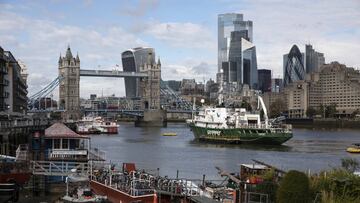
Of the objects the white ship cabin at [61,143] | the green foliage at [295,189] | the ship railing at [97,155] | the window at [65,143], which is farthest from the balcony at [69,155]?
the green foliage at [295,189]

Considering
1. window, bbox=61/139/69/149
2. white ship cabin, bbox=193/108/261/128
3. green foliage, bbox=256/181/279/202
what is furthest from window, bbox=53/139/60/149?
white ship cabin, bbox=193/108/261/128

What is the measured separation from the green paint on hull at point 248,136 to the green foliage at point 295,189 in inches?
2942

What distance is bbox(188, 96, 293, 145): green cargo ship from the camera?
3723 inches

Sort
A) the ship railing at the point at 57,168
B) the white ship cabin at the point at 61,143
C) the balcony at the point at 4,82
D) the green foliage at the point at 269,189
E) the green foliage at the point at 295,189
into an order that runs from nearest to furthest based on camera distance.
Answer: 1. the green foliage at the point at 295,189
2. the green foliage at the point at 269,189
3. the ship railing at the point at 57,168
4. the white ship cabin at the point at 61,143
5. the balcony at the point at 4,82

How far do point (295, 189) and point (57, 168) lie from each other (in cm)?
2070

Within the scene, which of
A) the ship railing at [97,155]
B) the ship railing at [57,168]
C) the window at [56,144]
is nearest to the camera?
the ship railing at [57,168]

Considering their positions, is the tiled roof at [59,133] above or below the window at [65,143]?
above

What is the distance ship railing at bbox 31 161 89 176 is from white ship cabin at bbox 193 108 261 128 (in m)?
61.0

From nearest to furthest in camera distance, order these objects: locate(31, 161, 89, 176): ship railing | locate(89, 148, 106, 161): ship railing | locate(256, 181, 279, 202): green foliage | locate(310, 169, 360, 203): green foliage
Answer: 1. locate(310, 169, 360, 203): green foliage
2. locate(256, 181, 279, 202): green foliage
3. locate(31, 161, 89, 176): ship railing
4. locate(89, 148, 106, 161): ship railing

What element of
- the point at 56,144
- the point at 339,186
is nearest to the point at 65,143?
the point at 56,144

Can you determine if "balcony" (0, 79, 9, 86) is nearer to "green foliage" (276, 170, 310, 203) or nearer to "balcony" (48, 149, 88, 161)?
"balcony" (48, 149, 88, 161)

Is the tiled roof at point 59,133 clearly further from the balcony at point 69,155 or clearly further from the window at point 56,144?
the balcony at point 69,155

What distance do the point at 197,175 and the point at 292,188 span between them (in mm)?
30034

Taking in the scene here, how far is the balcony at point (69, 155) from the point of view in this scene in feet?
132
